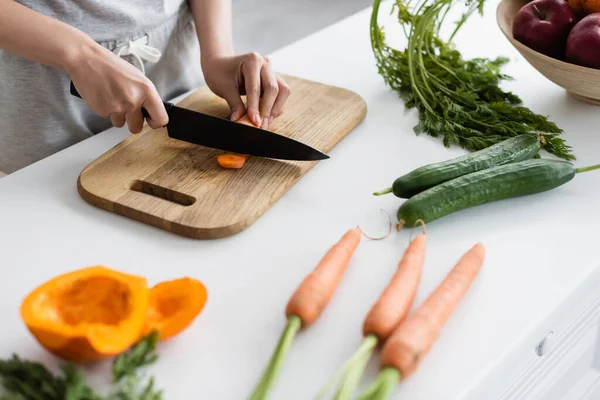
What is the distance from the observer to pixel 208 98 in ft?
4.66

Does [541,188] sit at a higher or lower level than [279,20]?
higher

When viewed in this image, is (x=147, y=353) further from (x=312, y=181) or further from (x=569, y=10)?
(x=569, y=10)

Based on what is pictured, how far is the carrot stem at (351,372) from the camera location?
70 centimetres

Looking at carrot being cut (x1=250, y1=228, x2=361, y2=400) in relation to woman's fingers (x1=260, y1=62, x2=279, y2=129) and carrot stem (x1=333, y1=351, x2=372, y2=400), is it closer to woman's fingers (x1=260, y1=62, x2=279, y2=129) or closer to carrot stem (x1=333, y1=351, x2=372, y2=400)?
carrot stem (x1=333, y1=351, x2=372, y2=400)

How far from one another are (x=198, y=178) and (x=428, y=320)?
506 mm

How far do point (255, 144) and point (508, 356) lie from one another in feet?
1.84

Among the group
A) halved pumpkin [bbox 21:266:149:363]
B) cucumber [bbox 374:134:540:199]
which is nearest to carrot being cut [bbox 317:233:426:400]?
cucumber [bbox 374:134:540:199]

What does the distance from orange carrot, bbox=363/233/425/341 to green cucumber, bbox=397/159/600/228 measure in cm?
6

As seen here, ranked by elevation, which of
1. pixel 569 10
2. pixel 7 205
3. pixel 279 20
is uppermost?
pixel 569 10

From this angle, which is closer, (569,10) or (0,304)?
(0,304)

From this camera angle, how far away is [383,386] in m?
0.71

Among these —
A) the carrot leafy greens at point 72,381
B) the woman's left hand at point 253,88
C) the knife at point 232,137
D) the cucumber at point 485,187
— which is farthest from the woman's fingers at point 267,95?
the carrot leafy greens at point 72,381

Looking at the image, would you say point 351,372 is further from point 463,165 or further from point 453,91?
point 453,91

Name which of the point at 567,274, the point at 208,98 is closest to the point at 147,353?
the point at 567,274
